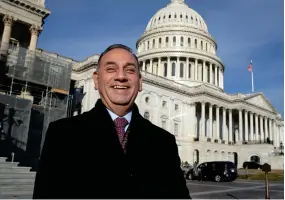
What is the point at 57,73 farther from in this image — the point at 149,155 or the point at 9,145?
the point at 149,155

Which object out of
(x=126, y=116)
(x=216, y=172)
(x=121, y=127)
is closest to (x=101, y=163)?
(x=121, y=127)

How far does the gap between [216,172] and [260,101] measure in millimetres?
48769

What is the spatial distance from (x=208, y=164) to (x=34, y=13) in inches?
981


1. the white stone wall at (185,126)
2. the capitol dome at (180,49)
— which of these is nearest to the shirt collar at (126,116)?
the white stone wall at (185,126)

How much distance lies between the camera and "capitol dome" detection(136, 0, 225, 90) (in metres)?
74.9

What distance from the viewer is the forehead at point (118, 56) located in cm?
243

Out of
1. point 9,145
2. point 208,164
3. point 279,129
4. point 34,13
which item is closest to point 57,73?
point 34,13

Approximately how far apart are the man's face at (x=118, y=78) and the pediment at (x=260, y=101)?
6877 cm

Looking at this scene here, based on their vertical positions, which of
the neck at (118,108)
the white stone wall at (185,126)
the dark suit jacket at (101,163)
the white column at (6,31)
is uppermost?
the white column at (6,31)

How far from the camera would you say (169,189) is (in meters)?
2.35

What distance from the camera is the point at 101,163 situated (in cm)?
213

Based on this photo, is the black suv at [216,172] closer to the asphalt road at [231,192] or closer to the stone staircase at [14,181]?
the asphalt road at [231,192]

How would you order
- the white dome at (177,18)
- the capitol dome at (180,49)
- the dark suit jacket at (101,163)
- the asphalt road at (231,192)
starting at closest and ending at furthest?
the dark suit jacket at (101,163) < the asphalt road at (231,192) < the capitol dome at (180,49) < the white dome at (177,18)

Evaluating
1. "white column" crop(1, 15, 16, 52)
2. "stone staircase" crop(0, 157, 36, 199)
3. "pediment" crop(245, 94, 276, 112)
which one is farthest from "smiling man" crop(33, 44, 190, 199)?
"pediment" crop(245, 94, 276, 112)
